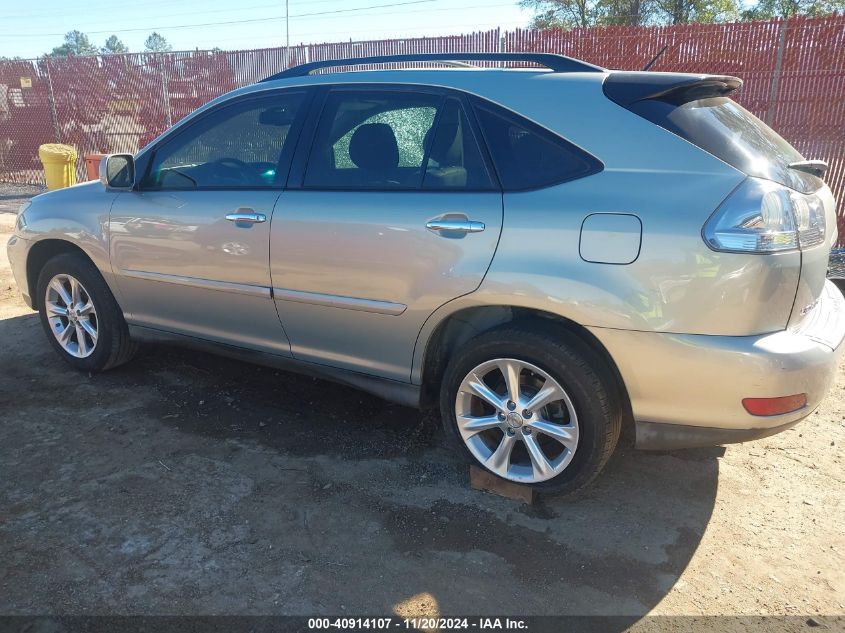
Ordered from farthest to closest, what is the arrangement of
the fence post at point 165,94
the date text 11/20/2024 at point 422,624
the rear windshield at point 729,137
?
the fence post at point 165,94 → the rear windshield at point 729,137 → the date text 11/20/2024 at point 422,624

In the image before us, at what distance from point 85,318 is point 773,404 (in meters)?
3.99

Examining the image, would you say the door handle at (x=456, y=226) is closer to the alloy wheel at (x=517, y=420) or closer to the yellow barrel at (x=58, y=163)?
the alloy wheel at (x=517, y=420)

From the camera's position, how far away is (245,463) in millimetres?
3373

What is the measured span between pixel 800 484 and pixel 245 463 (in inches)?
106

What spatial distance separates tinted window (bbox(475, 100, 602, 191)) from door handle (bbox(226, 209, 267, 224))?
1237mm

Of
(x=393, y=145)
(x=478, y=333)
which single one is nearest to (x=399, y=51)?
(x=393, y=145)

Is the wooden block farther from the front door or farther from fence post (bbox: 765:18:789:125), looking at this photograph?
fence post (bbox: 765:18:789:125)

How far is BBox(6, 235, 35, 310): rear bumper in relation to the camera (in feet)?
14.9

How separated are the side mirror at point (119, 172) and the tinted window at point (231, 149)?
116mm

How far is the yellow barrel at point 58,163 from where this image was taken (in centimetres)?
1184

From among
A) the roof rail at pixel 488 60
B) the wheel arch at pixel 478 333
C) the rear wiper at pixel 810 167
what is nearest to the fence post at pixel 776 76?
the roof rail at pixel 488 60

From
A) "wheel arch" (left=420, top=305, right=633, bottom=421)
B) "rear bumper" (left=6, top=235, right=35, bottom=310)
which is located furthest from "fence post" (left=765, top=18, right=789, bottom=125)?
"rear bumper" (left=6, top=235, right=35, bottom=310)

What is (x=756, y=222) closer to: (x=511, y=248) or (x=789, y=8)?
(x=511, y=248)

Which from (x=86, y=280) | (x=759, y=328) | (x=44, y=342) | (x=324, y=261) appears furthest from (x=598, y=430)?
(x=44, y=342)
